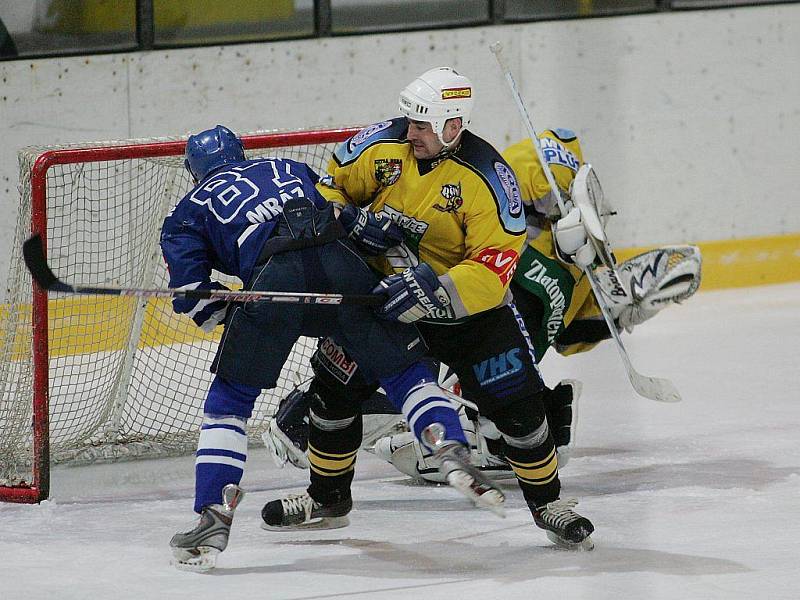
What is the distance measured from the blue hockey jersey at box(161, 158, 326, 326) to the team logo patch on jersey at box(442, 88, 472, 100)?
37 centimetres

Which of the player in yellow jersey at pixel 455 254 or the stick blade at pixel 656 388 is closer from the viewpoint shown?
the player in yellow jersey at pixel 455 254

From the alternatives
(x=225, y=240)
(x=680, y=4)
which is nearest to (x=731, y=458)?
(x=225, y=240)

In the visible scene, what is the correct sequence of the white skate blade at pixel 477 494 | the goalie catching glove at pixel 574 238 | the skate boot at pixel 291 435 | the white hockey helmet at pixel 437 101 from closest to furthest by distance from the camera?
the white skate blade at pixel 477 494
the white hockey helmet at pixel 437 101
the goalie catching glove at pixel 574 238
the skate boot at pixel 291 435

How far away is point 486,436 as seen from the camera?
4.23 meters

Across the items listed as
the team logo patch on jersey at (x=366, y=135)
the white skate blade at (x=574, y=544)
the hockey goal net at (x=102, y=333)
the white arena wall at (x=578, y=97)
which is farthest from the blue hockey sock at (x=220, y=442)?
the white arena wall at (x=578, y=97)

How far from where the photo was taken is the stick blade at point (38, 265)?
129 inches

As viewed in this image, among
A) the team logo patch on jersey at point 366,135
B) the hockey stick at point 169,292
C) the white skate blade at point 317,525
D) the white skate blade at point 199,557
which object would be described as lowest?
the white skate blade at point 317,525

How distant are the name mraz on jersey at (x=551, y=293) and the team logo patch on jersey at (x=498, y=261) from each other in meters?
0.74

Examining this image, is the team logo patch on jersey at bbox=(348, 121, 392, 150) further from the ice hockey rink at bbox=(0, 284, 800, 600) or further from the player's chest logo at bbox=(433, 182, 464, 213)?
the ice hockey rink at bbox=(0, 284, 800, 600)

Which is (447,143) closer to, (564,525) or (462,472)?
(462,472)

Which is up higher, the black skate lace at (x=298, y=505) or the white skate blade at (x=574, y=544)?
the white skate blade at (x=574, y=544)

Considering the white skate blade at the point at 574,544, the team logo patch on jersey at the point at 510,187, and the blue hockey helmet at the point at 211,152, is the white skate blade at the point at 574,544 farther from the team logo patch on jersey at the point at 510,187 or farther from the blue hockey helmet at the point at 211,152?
the blue hockey helmet at the point at 211,152

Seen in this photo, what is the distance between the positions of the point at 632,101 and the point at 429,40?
1059 millimetres

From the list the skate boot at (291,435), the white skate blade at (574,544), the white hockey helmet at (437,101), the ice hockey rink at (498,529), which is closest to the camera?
the ice hockey rink at (498,529)
